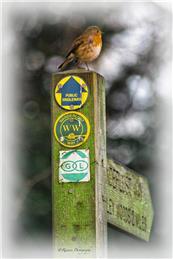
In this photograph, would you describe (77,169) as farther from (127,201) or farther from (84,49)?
(84,49)

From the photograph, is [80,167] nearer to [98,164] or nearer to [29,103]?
[98,164]

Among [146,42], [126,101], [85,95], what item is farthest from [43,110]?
[85,95]

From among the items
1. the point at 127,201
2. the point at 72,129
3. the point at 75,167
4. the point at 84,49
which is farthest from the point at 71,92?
the point at 84,49

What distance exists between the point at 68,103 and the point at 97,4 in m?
6.20

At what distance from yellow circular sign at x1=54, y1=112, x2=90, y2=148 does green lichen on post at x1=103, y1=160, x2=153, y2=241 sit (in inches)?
8.1

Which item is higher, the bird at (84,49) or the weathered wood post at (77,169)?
the bird at (84,49)

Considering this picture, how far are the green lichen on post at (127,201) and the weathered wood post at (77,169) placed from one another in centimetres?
10

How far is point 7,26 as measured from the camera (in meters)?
9.30

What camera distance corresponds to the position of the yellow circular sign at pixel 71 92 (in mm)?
3494

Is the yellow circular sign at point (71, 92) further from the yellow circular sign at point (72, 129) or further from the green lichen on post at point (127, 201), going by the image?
the green lichen on post at point (127, 201)

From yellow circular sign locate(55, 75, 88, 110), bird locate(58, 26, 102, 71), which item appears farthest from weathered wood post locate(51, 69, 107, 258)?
bird locate(58, 26, 102, 71)

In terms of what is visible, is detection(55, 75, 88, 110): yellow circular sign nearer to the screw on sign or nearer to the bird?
the screw on sign

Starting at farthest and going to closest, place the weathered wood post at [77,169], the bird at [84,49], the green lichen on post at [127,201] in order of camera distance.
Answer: the bird at [84,49], the green lichen on post at [127,201], the weathered wood post at [77,169]

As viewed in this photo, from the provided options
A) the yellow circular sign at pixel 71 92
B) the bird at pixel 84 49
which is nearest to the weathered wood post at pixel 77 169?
the yellow circular sign at pixel 71 92
